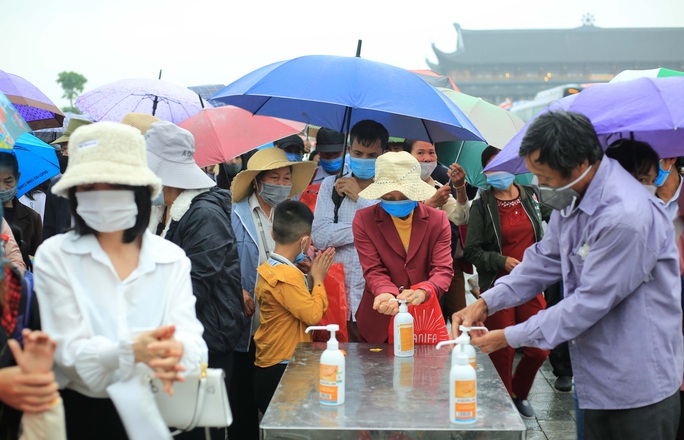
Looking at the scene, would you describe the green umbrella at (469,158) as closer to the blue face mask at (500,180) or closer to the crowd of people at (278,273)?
the blue face mask at (500,180)

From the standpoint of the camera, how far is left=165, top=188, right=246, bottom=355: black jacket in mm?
3656

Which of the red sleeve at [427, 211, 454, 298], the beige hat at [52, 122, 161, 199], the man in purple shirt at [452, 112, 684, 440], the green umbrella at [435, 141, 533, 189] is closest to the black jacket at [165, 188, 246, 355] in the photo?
the beige hat at [52, 122, 161, 199]

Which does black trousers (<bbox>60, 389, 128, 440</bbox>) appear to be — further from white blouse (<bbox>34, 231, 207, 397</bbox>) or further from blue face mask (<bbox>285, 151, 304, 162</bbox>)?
blue face mask (<bbox>285, 151, 304, 162</bbox>)

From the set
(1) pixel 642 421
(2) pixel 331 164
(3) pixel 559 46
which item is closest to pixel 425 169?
(2) pixel 331 164

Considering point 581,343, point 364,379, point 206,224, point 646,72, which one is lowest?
point 364,379

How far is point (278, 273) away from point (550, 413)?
299 centimetres

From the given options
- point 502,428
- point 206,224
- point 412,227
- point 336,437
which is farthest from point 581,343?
point 206,224

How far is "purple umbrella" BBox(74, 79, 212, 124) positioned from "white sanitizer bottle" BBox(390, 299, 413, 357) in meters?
3.47

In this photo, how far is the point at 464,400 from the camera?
2.87 meters

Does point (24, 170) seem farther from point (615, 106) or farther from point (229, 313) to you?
point (615, 106)

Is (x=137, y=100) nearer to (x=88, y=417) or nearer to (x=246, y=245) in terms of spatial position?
(x=246, y=245)

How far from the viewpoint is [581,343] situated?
3234mm

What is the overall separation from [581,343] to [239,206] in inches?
102

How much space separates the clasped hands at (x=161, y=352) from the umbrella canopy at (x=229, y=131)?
3.62 metres
